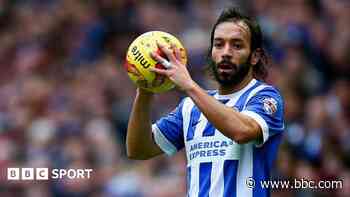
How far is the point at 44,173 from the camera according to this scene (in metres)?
9.32

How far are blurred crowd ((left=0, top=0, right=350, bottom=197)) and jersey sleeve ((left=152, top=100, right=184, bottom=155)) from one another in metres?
2.97

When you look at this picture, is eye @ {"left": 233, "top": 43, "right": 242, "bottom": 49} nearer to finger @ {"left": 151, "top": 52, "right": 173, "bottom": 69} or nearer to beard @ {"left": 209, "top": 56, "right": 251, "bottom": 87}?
beard @ {"left": 209, "top": 56, "right": 251, "bottom": 87}

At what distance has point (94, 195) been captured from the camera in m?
9.51

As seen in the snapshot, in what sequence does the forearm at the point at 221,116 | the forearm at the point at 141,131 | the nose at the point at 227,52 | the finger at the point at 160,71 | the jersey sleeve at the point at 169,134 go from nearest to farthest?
the forearm at the point at 221,116
the finger at the point at 160,71
the nose at the point at 227,52
the forearm at the point at 141,131
the jersey sleeve at the point at 169,134

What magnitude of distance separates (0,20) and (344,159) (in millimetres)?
4646

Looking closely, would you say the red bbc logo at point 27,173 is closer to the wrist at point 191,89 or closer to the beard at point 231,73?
the beard at point 231,73

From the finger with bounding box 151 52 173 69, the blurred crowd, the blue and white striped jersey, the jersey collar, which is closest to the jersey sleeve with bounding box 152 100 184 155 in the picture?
the blue and white striped jersey

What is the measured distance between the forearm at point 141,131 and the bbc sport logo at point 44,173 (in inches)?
133

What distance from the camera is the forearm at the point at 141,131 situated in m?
5.70

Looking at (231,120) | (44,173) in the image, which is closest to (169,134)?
(231,120)

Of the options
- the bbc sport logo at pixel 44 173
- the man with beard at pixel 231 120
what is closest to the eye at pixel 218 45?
the man with beard at pixel 231 120

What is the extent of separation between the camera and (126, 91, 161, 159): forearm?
224 inches

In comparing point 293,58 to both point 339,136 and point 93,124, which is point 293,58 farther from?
point 93,124

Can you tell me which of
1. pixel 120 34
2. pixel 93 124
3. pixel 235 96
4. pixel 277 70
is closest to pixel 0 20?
pixel 120 34
